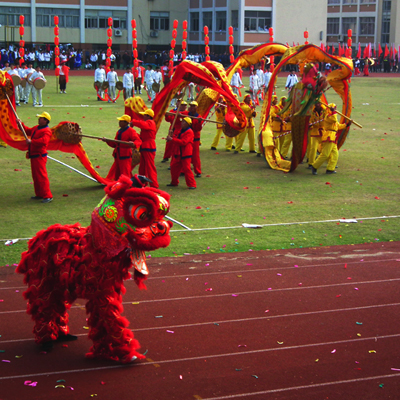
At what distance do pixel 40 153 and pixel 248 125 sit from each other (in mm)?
7000

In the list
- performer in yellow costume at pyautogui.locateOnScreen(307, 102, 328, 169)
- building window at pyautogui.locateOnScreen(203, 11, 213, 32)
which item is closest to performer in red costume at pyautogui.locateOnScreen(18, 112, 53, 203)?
performer in yellow costume at pyautogui.locateOnScreen(307, 102, 328, 169)

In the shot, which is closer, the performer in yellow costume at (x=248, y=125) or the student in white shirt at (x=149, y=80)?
the performer in yellow costume at (x=248, y=125)

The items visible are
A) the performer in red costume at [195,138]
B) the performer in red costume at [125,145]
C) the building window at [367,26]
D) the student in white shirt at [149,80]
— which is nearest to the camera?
the performer in red costume at [125,145]

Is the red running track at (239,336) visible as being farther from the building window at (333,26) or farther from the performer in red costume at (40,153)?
the building window at (333,26)

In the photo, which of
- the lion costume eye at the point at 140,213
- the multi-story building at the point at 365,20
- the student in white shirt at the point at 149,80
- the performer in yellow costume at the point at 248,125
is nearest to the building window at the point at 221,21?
the multi-story building at the point at 365,20

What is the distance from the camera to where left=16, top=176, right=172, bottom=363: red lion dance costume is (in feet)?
16.2

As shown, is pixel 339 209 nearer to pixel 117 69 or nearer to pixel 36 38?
pixel 117 69

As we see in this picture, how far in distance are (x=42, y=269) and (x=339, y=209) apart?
669cm

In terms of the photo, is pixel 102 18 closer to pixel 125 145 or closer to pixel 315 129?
pixel 315 129

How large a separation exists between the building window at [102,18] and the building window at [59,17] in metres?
1.01

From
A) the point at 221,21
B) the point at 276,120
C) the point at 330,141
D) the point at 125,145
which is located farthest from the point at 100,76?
the point at 221,21

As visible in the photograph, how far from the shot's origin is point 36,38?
4975 cm

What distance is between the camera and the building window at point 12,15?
47944 millimetres

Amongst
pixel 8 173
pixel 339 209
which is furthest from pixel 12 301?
pixel 8 173
